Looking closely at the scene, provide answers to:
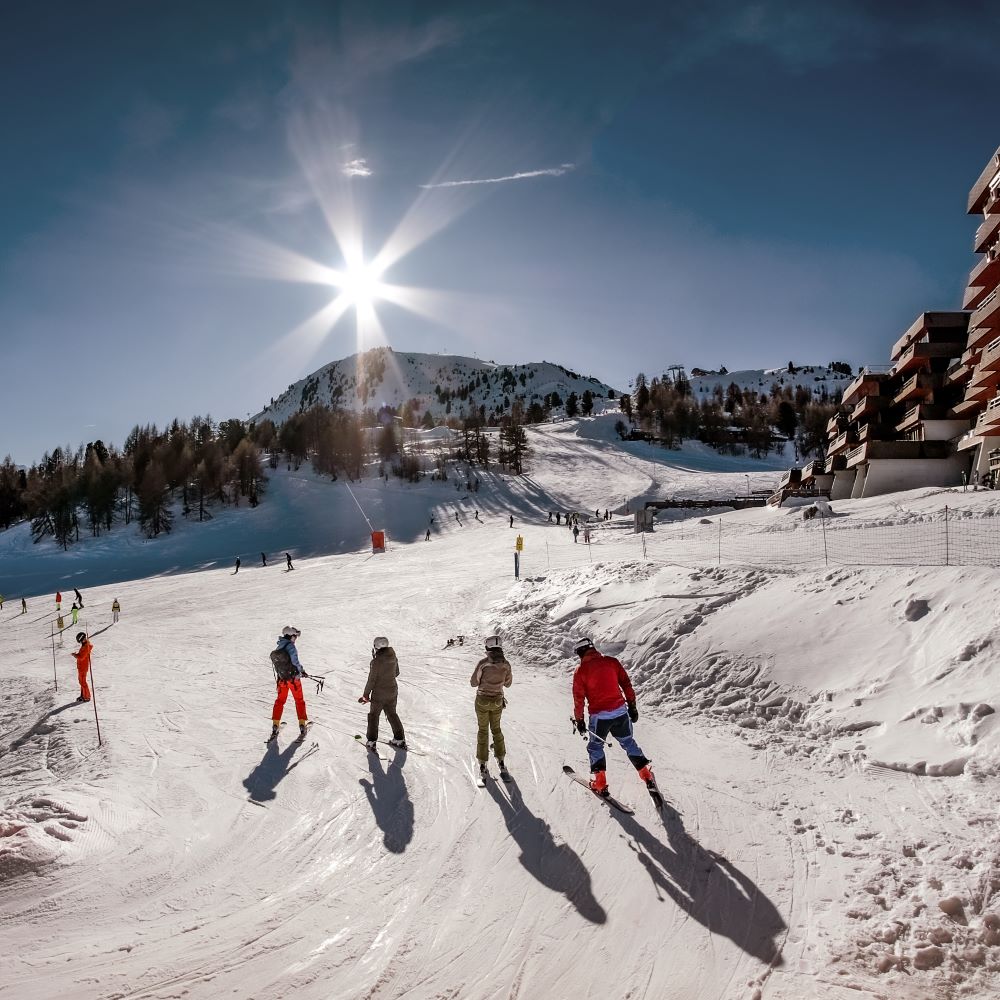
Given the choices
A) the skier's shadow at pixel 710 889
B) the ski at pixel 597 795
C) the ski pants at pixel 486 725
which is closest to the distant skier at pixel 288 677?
the ski pants at pixel 486 725

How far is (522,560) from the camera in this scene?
31062mm

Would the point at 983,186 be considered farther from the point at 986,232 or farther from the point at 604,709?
the point at 604,709

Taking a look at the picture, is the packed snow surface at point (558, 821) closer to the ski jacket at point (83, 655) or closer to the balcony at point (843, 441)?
the ski jacket at point (83, 655)

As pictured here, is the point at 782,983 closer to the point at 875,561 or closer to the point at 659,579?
the point at 659,579

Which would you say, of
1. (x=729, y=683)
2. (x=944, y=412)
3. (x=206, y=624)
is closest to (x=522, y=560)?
(x=206, y=624)

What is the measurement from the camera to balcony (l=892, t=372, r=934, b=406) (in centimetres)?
3747

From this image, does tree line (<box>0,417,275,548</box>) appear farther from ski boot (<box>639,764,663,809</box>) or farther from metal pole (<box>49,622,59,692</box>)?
ski boot (<box>639,764,663,809</box>)

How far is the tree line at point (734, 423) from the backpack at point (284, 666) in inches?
3792

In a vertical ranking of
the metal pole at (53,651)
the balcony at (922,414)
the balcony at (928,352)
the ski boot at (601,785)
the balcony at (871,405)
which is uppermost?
the balcony at (928,352)

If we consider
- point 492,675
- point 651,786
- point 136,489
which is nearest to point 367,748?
point 492,675

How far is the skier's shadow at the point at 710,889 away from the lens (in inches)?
170

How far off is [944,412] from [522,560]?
99.0 ft

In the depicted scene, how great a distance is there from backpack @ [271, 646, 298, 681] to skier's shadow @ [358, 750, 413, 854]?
2.23m

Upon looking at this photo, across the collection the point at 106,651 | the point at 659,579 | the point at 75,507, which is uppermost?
the point at 75,507
